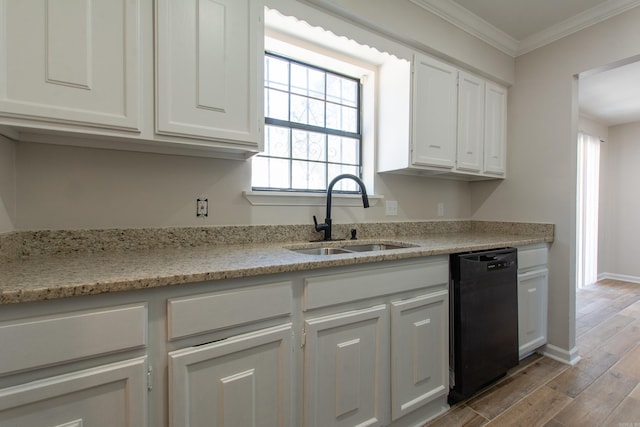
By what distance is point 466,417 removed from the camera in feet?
5.31

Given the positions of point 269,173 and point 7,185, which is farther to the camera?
point 269,173

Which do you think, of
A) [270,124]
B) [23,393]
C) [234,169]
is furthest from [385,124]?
[23,393]

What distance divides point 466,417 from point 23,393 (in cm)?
191

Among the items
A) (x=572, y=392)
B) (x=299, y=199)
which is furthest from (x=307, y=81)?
(x=572, y=392)

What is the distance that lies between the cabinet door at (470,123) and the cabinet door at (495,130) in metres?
0.08

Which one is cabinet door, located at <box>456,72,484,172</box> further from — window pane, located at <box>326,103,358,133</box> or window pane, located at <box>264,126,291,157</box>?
window pane, located at <box>264,126,291,157</box>

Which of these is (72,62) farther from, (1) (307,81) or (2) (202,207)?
(1) (307,81)

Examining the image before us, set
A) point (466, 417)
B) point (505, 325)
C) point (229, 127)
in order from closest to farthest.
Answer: point (229, 127) → point (466, 417) → point (505, 325)

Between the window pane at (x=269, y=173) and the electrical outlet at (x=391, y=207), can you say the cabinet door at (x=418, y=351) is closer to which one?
the electrical outlet at (x=391, y=207)

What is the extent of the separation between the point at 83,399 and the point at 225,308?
43 cm

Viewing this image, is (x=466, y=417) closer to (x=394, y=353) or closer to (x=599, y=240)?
(x=394, y=353)

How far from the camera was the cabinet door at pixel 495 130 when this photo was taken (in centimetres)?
246

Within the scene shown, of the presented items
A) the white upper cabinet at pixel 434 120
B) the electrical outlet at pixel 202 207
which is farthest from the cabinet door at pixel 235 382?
the white upper cabinet at pixel 434 120

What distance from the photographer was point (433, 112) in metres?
2.13
